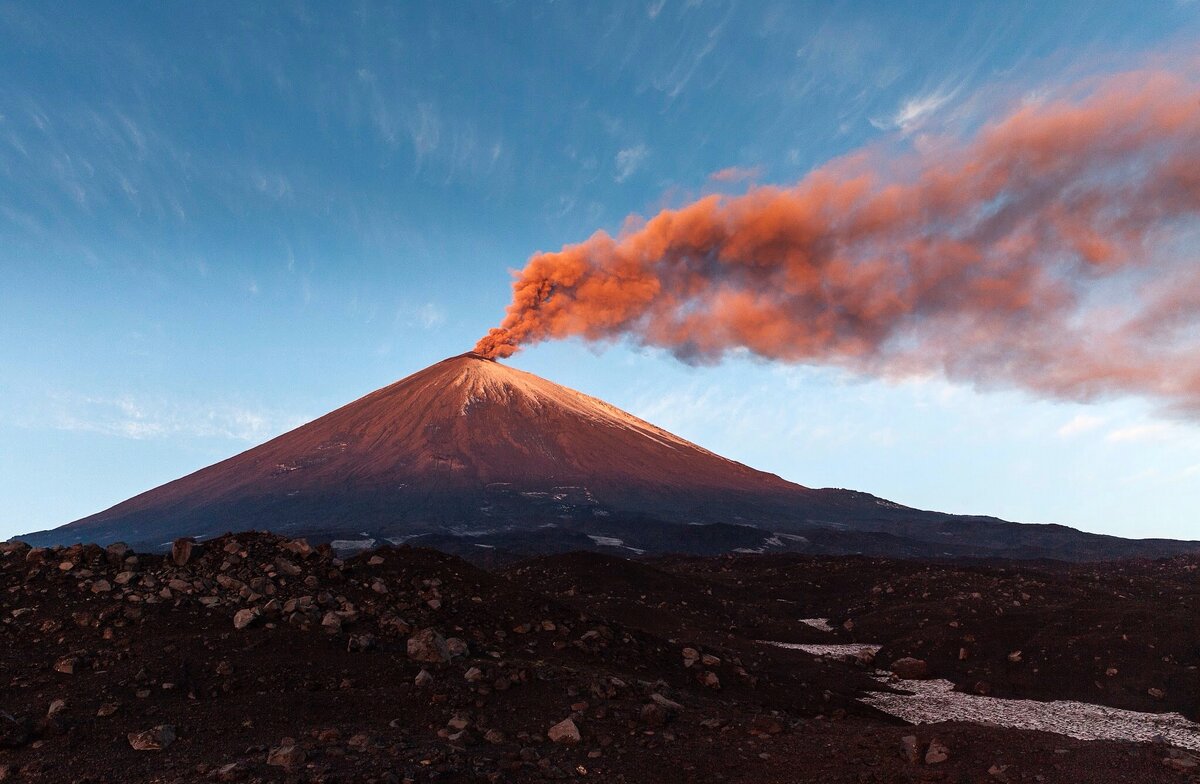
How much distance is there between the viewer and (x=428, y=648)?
11.0 meters

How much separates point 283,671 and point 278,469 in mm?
113666

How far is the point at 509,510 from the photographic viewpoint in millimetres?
96438

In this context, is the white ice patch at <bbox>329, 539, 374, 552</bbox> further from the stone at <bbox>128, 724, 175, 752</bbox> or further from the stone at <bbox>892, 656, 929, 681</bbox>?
the stone at <bbox>128, 724, 175, 752</bbox>

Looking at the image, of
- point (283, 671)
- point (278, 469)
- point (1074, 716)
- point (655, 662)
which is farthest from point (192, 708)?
point (278, 469)

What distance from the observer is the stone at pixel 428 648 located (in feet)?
35.8

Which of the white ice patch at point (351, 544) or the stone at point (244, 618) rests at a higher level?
the stone at point (244, 618)

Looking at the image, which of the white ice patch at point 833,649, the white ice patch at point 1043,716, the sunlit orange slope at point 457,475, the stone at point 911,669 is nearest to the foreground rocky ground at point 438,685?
the stone at point 911,669

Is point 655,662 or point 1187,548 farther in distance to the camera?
point 1187,548

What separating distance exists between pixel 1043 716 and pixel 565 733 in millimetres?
12111

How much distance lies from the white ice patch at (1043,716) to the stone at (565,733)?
8.77 meters

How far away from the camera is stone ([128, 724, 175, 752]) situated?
24.8 ft

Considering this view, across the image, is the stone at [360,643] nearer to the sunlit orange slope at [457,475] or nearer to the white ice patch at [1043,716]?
the white ice patch at [1043,716]

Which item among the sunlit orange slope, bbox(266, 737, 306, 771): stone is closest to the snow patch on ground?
the sunlit orange slope

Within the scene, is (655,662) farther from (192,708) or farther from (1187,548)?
(1187,548)
